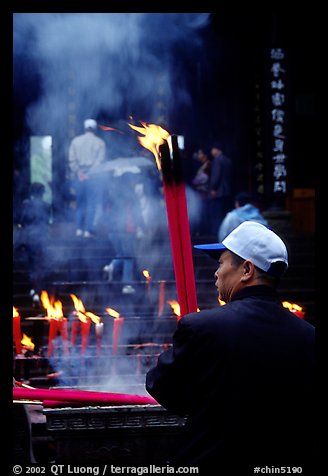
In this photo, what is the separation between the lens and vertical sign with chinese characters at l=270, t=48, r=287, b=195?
44.7 feet

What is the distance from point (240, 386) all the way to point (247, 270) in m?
0.52

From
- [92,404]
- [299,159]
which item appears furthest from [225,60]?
[92,404]

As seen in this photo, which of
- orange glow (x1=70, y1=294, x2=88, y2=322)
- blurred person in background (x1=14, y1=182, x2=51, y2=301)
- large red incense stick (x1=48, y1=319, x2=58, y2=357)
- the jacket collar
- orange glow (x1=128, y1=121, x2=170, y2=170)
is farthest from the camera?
blurred person in background (x1=14, y1=182, x2=51, y2=301)

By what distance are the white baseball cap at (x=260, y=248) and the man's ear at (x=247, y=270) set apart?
2 centimetres

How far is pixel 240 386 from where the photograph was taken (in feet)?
9.52

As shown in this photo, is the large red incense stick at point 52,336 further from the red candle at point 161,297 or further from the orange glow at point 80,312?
the red candle at point 161,297

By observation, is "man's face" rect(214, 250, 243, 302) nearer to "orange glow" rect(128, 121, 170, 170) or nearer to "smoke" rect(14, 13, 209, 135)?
"orange glow" rect(128, 121, 170, 170)

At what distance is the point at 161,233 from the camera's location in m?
14.7

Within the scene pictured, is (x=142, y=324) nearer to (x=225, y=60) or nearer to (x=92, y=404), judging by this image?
(x=92, y=404)

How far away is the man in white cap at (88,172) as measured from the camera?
13836 mm

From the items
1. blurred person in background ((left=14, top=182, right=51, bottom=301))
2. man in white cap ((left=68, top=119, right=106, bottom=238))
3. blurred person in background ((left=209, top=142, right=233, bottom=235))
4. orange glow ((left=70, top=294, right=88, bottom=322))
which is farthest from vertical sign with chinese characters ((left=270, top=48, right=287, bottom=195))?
orange glow ((left=70, top=294, right=88, bottom=322))

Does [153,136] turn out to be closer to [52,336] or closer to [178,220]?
[178,220]

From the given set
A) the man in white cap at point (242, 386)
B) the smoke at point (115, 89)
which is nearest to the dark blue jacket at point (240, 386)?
the man in white cap at point (242, 386)

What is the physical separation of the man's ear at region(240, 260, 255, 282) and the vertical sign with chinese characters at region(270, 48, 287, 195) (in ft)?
34.8
